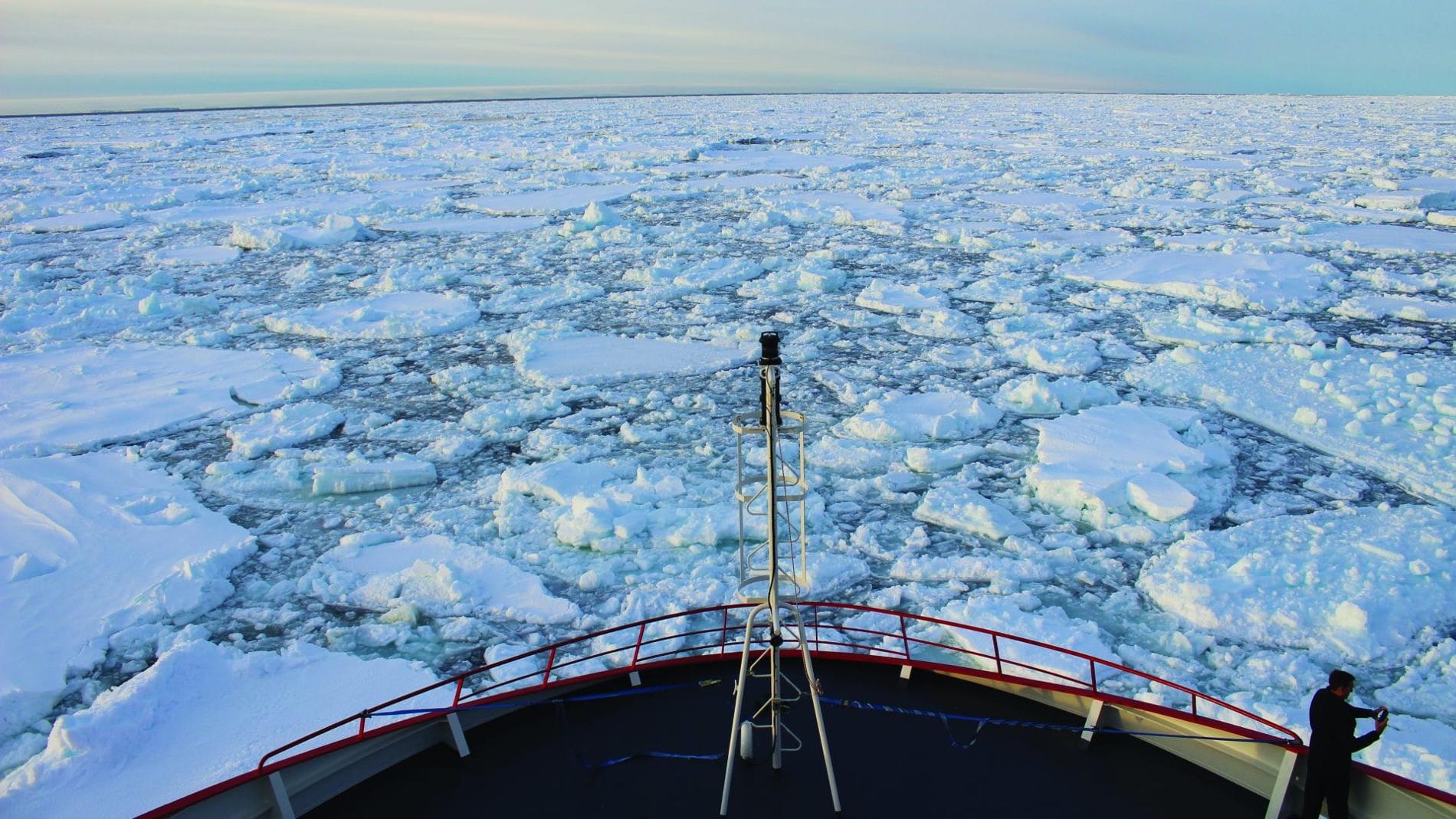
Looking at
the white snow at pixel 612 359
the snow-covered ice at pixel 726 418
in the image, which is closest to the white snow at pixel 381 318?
the snow-covered ice at pixel 726 418

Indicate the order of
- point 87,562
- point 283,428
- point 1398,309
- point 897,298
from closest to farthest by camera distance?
point 87,562, point 283,428, point 1398,309, point 897,298

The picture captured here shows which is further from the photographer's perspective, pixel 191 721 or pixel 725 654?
pixel 191 721

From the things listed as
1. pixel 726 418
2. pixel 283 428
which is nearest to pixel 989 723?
pixel 726 418

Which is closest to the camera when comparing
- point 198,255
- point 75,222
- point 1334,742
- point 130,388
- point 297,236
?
point 1334,742

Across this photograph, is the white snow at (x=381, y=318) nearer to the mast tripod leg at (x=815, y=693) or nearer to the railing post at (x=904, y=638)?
the railing post at (x=904, y=638)

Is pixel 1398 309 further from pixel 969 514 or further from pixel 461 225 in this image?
pixel 461 225

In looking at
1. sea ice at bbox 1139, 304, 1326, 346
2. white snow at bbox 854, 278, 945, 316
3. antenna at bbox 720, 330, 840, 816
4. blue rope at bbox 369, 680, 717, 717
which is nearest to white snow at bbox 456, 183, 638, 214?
white snow at bbox 854, 278, 945, 316

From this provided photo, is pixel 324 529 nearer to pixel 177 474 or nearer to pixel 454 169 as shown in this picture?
pixel 177 474
